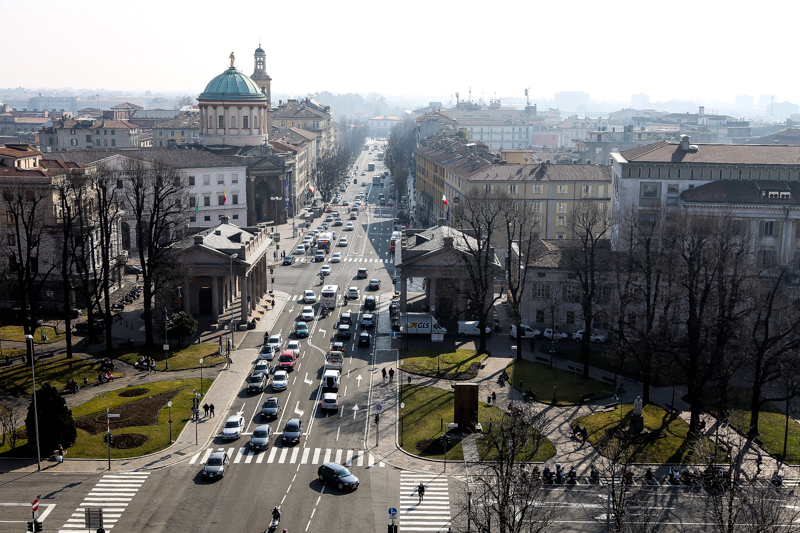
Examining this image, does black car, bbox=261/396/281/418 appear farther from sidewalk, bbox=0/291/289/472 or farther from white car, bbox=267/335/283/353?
white car, bbox=267/335/283/353

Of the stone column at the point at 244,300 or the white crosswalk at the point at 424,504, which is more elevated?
the stone column at the point at 244,300

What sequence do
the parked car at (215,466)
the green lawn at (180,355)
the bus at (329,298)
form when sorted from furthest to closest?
the bus at (329,298) < the green lawn at (180,355) < the parked car at (215,466)

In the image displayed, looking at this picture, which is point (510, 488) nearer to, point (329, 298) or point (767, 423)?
point (767, 423)

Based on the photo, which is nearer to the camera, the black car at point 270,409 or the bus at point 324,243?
the black car at point 270,409

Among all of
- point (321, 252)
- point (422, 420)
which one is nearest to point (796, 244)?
point (422, 420)

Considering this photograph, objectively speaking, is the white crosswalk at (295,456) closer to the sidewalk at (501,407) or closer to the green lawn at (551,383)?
the sidewalk at (501,407)

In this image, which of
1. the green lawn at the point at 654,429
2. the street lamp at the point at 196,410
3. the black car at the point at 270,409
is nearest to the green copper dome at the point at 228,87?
the street lamp at the point at 196,410

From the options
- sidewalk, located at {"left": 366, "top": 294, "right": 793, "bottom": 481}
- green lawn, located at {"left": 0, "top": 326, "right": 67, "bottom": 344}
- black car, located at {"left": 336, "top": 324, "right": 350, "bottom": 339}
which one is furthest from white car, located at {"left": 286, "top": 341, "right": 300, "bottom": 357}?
green lawn, located at {"left": 0, "top": 326, "right": 67, "bottom": 344}
